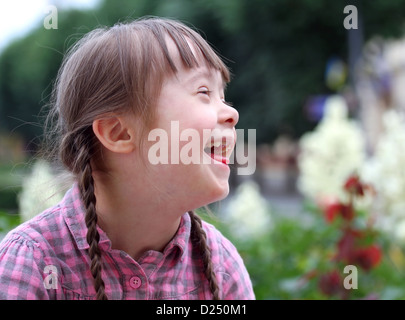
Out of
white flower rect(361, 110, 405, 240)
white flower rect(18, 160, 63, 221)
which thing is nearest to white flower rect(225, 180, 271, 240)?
white flower rect(361, 110, 405, 240)

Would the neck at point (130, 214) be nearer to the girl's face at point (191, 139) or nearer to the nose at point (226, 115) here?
the girl's face at point (191, 139)

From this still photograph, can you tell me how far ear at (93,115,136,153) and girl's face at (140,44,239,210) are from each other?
4 centimetres

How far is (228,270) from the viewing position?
1.23 meters

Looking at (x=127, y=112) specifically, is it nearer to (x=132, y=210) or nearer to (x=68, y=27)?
(x=132, y=210)

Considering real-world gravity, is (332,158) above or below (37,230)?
above

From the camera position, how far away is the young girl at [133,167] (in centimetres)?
107

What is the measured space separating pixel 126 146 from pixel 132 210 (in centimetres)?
12

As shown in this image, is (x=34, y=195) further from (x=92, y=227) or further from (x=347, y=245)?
(x=347, y=245)

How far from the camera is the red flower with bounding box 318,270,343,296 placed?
7.14ft

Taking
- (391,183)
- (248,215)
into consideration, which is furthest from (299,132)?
(391,183)

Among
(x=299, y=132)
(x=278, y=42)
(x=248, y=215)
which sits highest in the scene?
(x=278, y=42)

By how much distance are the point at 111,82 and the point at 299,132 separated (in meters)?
13.6

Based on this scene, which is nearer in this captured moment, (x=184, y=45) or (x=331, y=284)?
(x=184, y=45)

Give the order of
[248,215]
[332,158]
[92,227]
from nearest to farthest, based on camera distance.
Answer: [92,227] → [332,158] → [248,215]
